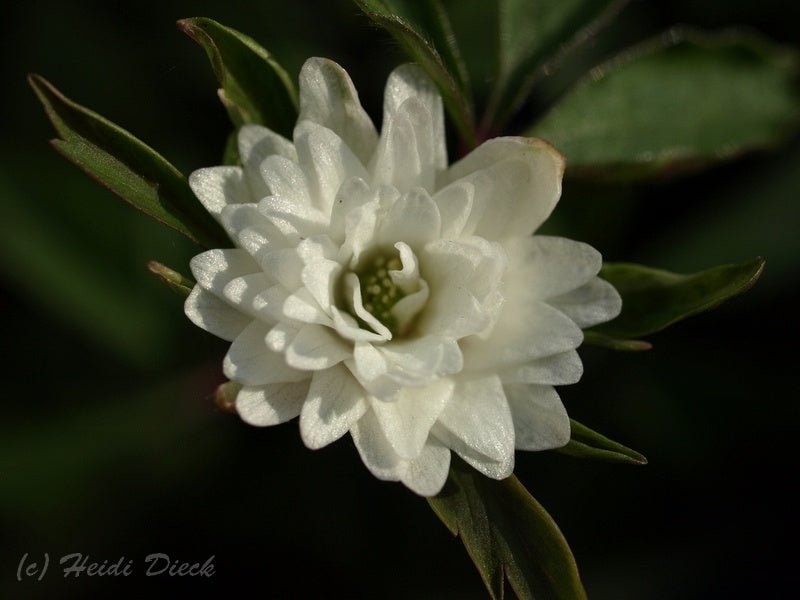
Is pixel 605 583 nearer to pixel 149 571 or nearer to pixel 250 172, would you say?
A: pixel 149 571

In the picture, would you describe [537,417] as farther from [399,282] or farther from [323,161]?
[323,161]

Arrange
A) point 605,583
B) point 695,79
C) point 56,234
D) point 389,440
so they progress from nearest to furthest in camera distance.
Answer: point 389,440, point 695,79, point 605,583, point 56,234

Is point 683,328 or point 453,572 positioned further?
point 683,328

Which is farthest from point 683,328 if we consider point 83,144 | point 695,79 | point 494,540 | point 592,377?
point 83,144

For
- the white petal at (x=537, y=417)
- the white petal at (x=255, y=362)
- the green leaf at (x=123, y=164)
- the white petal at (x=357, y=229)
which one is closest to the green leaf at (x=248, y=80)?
the green leaf at (x=123, y=164)

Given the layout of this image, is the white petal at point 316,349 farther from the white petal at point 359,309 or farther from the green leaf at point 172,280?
the green leaf at point 172,280

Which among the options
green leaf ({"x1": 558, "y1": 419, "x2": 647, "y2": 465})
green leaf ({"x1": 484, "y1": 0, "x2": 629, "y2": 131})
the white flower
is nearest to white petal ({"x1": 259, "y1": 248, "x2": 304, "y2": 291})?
the white flower

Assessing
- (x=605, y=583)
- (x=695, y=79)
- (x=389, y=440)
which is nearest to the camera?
(x=389, y=440)
